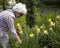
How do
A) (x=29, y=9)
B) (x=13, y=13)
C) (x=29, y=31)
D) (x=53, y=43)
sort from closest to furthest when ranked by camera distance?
(x=13, y=13)
(x=53, y=43)
(x=29, y=31)
(x=29, y=9)

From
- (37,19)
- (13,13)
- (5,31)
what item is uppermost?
(13,13)

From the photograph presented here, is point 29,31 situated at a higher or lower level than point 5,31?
lower

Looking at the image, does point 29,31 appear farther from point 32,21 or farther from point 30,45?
point 32,21

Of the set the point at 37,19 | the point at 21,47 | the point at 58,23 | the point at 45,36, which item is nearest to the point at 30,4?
the point at 37,19

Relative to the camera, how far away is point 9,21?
550 centimetres

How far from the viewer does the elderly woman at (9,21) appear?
550cm

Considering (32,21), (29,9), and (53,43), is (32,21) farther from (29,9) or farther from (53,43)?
(53,43)

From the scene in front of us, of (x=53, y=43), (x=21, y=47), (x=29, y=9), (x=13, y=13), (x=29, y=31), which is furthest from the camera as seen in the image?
(x=29, y=9)

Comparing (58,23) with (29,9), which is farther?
(29,9)

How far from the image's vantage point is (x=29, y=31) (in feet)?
23.4

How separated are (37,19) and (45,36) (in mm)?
3943

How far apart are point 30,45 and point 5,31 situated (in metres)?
0.66

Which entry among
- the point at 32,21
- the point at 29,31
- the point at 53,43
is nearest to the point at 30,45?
the point at 53,43

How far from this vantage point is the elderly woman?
5.50m
